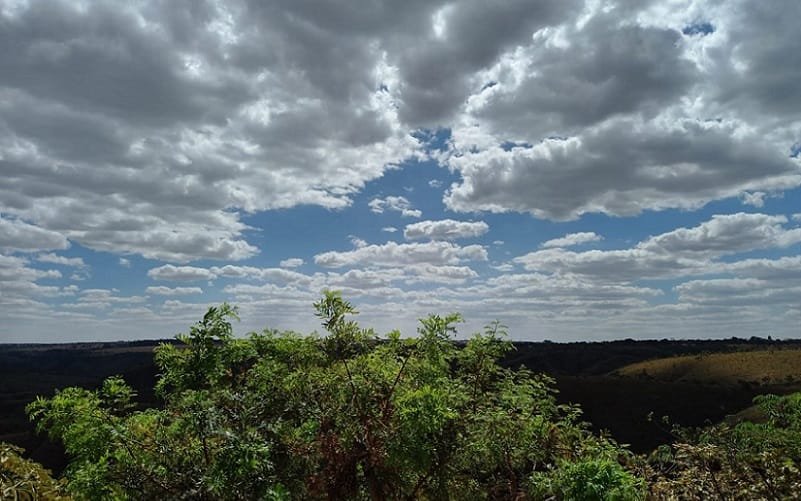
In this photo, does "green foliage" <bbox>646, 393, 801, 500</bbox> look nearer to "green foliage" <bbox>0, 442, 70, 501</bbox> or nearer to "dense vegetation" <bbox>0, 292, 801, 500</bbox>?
"dense vegetation" <bbox>0, 292, 801, 500</bbox>

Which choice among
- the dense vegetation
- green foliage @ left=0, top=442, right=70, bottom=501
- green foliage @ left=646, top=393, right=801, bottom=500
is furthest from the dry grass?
green foliage @ left=0, top=442, right=70, bottom=501

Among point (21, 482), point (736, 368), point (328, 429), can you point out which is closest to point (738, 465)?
point (328, 429)

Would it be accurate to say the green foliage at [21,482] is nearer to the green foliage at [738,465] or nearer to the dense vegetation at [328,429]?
the dense vegetation at [328,429]

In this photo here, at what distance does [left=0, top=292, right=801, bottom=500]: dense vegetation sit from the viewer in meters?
5.17

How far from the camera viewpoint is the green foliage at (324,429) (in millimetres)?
5176

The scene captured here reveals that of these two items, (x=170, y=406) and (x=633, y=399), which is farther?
(x=633, y=399)

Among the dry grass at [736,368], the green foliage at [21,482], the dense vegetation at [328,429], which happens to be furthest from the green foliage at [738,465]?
the dry grass at [736,368]

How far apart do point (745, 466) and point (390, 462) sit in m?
5.82

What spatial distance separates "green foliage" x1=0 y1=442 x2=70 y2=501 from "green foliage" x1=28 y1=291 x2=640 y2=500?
0.31 m

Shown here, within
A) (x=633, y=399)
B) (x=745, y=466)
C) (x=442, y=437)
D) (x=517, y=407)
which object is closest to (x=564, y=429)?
(x=517, y=407)

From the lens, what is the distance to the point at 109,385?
628 cm

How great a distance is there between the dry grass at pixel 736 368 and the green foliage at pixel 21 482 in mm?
69184

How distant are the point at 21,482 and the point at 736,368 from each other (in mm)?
86276

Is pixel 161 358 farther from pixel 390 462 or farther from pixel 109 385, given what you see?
pixel 390 462
